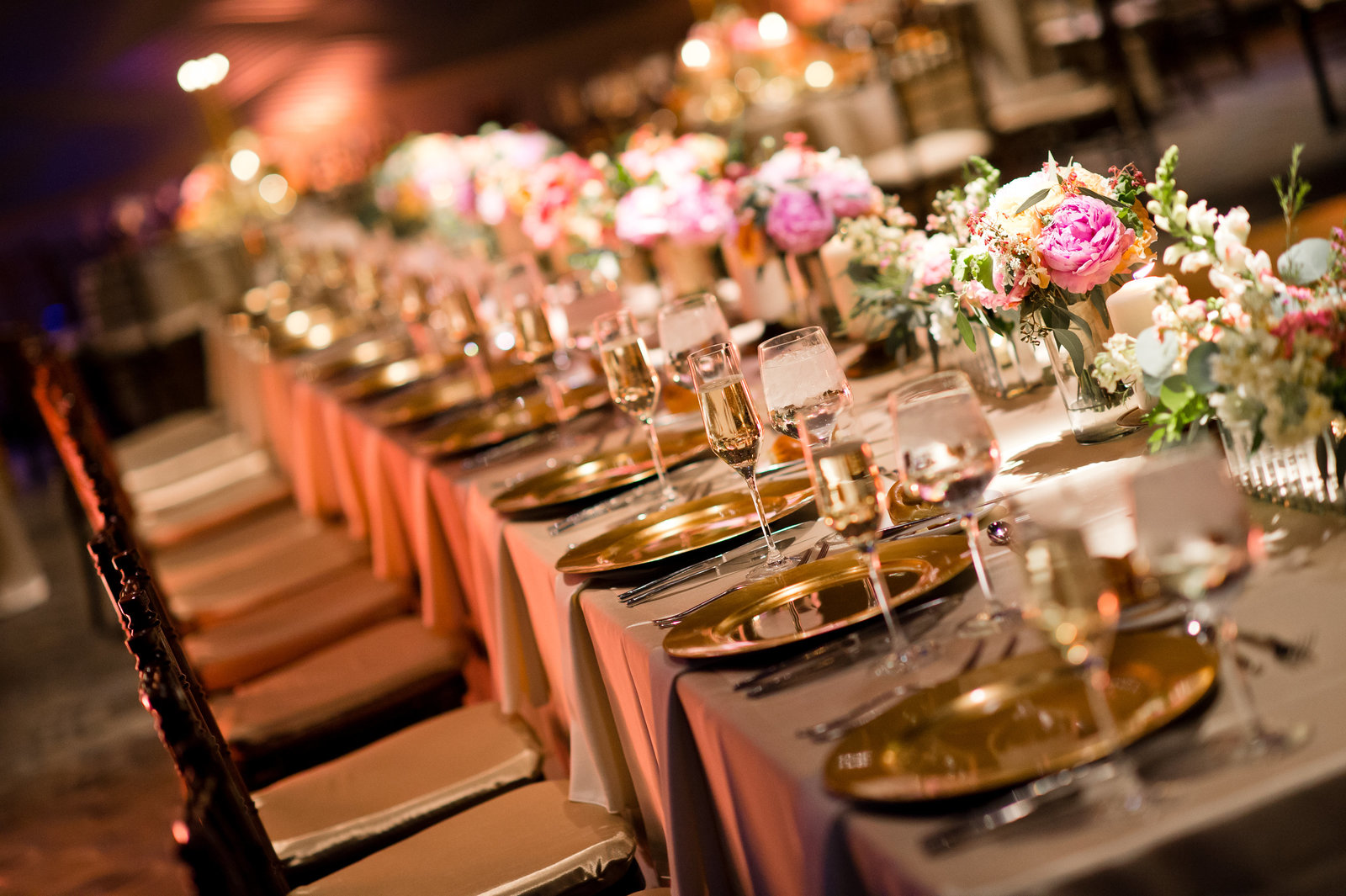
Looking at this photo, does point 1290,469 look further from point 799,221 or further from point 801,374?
point 799,221

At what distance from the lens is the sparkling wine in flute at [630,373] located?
1983 mm

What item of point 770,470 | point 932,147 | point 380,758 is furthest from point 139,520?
point 932,147

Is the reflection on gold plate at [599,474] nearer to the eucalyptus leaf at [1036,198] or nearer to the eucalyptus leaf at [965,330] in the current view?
the eucalyptus leaf at [965,330]

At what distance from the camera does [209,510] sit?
4.54 m

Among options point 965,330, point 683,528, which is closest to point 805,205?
point 965,330

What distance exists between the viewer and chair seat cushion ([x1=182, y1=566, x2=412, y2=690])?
2.90 meters

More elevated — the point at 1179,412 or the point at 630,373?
the point at 630,373

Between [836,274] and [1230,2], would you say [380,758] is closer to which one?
[836,274]

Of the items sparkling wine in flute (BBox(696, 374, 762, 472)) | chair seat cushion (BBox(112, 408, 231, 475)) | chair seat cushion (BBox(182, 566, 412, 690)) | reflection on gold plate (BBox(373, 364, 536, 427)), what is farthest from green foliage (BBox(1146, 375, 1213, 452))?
chair seat cushion (BBox(112, 408, 231, 475))

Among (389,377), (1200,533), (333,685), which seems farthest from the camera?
(389,377)

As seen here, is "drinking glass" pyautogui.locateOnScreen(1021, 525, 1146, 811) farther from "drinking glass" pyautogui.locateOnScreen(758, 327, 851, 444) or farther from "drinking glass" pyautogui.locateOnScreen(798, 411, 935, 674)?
"drinking glass" pyautogui.locateOnScreen(758, 327, 851, 444)

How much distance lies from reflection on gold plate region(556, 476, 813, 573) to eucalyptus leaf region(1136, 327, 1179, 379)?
0.48 meters

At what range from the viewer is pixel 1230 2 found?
28.7ft

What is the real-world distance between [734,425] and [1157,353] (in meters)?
0.49
